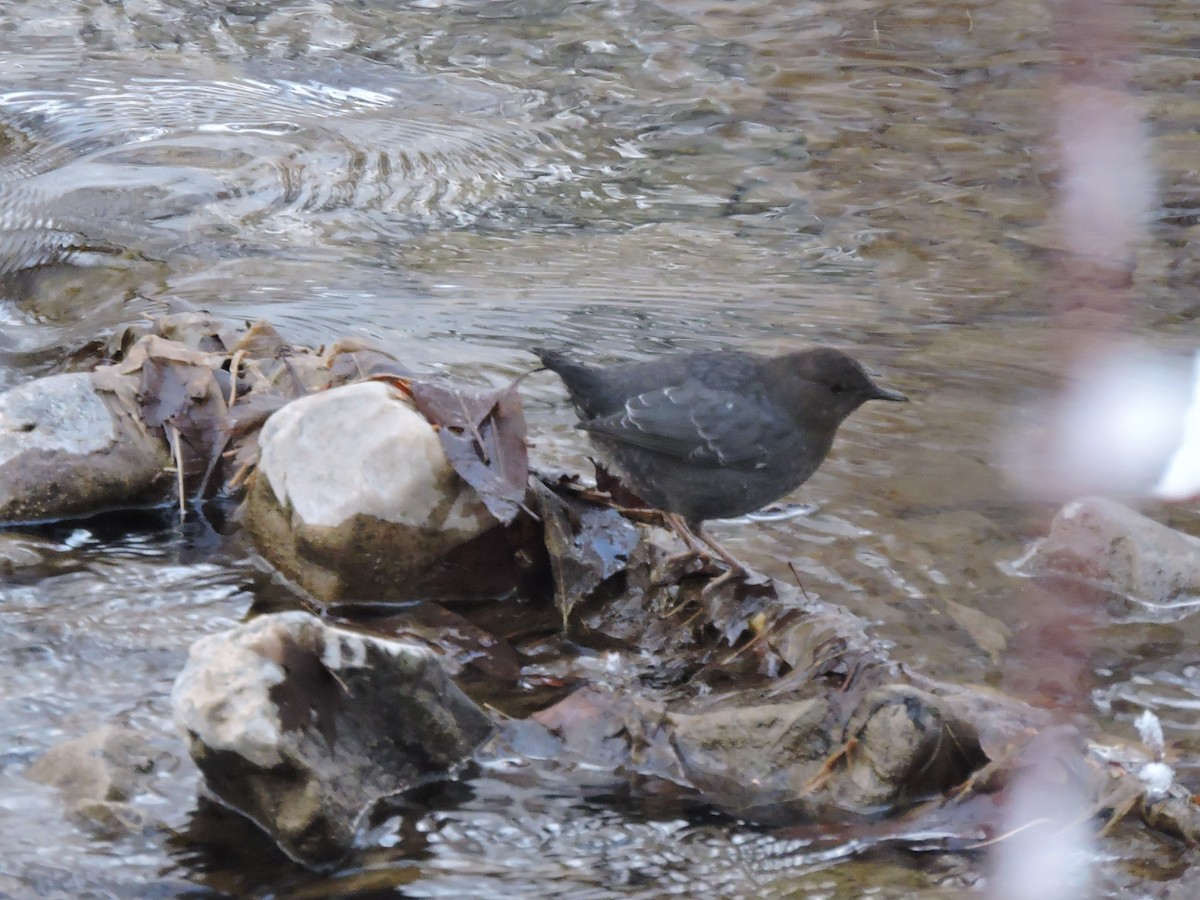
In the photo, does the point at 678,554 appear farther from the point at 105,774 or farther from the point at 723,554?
the point at 105,774

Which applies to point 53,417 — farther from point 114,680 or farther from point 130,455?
point 114,680

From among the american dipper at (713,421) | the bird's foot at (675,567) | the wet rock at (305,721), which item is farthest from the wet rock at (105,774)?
the american dipper at (713,421)

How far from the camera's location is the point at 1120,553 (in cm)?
380

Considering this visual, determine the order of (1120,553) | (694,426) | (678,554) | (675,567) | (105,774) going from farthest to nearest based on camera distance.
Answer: (694,426), (678,554), (675,567), (1120,553), (105,774)

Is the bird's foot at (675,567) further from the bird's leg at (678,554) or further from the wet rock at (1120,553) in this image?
the wet rock at (1120,553)

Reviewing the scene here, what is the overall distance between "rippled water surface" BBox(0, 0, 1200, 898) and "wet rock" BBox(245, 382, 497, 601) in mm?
275

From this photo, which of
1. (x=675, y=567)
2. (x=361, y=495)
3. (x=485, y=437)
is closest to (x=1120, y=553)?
(x=675, y=567)

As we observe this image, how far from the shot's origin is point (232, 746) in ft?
8.54

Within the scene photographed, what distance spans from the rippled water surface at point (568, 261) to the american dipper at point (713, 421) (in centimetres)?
21

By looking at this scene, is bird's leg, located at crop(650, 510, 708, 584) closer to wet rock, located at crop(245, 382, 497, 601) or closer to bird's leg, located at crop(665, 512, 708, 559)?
bird's leg, located at crop(665, 512, 708, 559)

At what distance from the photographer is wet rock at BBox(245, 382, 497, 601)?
143 inches

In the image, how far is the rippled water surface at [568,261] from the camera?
282 cm

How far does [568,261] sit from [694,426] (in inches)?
109

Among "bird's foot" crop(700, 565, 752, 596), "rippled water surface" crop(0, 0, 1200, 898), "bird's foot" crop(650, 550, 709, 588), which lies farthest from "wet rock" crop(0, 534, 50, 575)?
"bird's foot" crop(700, 565, 752, 596)
